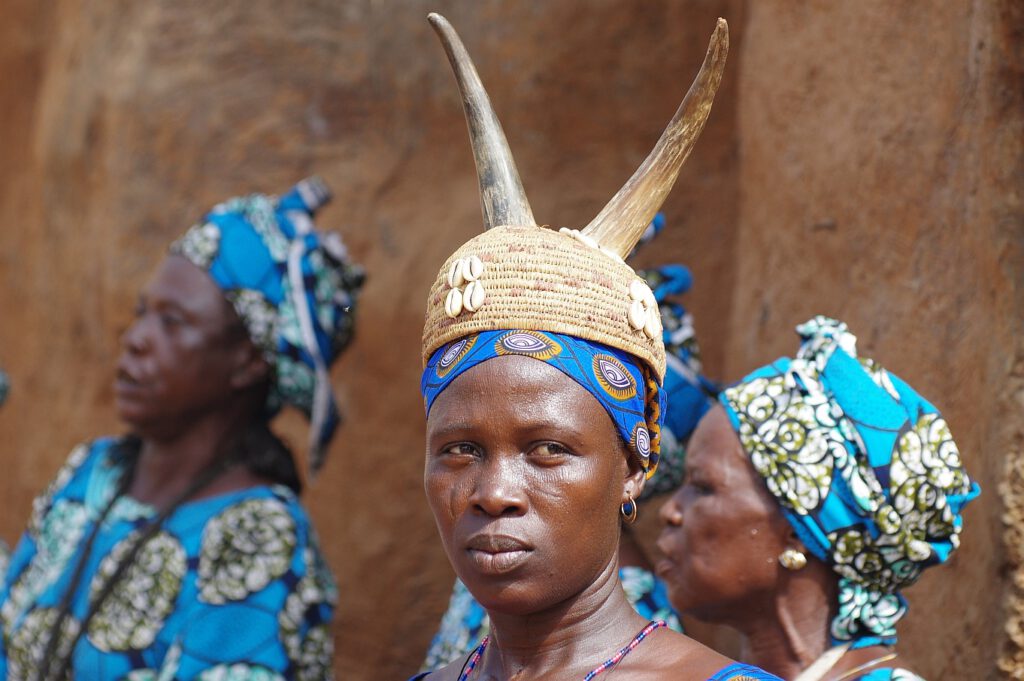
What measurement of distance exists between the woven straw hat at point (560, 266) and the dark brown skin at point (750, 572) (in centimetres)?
73

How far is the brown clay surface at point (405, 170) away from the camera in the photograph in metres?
4.28

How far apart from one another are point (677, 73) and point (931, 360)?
7.31ft

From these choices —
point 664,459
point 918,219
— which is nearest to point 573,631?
point 664,459

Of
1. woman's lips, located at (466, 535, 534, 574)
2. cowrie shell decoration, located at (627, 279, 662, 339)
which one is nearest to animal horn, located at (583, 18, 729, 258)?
cowrie shell decoration, located at (627, 279, 662, 339)

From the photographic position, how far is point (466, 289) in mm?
2617

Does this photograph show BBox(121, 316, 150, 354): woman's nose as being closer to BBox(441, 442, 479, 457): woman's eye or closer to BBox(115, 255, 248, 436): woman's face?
BBox(115, 255, 248, 436): woman's face

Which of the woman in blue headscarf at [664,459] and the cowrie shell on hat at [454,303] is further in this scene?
the woman in blue headscarf at [664,459]

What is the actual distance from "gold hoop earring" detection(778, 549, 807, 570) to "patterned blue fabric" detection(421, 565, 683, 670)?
671mm

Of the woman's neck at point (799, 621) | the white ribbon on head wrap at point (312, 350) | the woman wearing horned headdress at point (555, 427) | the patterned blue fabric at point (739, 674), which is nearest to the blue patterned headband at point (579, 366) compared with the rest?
the woman wearing horned headdress at point (555, 427)

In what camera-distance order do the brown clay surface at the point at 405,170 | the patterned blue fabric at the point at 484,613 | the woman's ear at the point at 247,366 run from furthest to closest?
1. the woman's ear at the point at 247,366
2. the brown clay surface at the point at 405,170
3. the patterned blue fabric at the point at 484,613

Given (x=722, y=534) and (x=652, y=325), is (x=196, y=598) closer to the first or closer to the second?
(x=722, y=534)

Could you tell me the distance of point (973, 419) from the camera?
3.68 meters

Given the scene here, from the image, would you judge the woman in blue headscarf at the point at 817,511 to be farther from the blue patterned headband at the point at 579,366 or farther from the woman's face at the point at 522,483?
the woman's face at the point at 522,483

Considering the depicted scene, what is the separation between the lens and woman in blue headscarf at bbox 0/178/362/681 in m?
4.39
